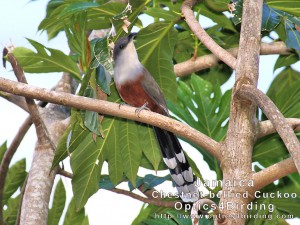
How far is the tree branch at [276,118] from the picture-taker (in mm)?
2062

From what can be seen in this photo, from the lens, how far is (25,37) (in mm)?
3670

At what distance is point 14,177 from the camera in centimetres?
437

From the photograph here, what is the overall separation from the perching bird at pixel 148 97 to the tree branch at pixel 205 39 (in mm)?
340

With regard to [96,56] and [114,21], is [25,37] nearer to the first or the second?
[114,21]

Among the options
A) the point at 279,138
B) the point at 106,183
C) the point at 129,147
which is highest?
the point at 279,138

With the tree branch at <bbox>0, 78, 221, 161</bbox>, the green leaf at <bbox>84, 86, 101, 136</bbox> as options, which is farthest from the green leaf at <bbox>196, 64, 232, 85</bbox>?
the tree branch at <bbox>0, 78, 221, 161</bbox>

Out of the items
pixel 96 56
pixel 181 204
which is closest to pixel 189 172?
pixel 181 204

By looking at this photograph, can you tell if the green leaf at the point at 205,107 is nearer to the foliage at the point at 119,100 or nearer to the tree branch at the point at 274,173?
the foliage at the point at 119,100

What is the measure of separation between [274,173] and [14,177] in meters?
2.39

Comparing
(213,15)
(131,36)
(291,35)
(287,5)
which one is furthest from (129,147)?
(287,5)

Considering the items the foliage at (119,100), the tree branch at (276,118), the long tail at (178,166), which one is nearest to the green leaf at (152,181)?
the foliage at (119,100)

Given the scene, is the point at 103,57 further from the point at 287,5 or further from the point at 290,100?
the point at 290,100

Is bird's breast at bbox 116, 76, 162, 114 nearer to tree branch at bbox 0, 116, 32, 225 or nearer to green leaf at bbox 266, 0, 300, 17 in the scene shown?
green leaf at bbox 266, 0, 300, 17

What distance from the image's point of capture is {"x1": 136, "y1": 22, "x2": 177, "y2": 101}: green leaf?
366 cm
